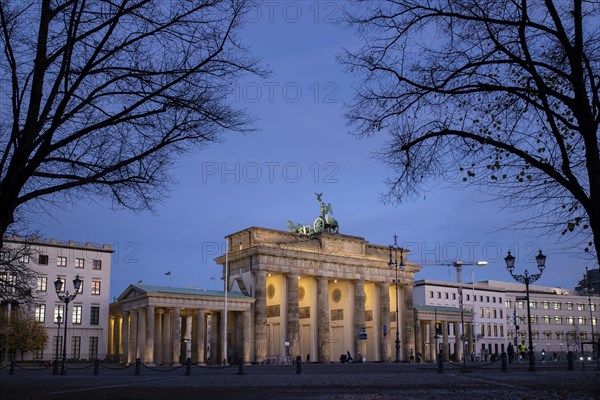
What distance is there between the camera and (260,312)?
7275cm

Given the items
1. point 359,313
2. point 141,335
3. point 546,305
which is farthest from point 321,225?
point 546,305

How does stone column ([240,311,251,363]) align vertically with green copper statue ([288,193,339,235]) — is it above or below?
below

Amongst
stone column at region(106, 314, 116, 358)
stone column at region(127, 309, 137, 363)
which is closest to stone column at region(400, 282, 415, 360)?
stone column at region(127, 309, 137, 363)

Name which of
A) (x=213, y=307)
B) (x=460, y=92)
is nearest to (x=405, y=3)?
(x=460, y=92)

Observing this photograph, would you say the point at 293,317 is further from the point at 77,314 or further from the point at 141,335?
the point at 77,314

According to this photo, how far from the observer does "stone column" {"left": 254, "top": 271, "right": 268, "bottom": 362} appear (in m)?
72.5

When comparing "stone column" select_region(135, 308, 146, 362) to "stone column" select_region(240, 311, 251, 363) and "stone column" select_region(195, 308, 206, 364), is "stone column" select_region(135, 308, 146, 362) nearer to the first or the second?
"stone column" select_region(195, 308, 206, 364)

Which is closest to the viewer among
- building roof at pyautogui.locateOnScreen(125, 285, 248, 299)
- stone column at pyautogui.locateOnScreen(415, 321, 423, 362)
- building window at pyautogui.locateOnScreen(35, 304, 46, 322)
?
building roof at pyautogui.locateOnScreen(125, 285, 248, 299)

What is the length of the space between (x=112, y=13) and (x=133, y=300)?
61.9 meters

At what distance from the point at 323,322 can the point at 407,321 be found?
47.2ft

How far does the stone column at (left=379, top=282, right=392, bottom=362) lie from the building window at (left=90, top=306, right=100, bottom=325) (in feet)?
118

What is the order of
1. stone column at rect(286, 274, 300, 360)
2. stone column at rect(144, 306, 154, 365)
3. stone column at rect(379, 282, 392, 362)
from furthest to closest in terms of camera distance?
stone column at rect(379, 282, 392, 362) → stone column at rect(286, 274, 300, 360) → stone column at rect(144, 306, 154, 365)

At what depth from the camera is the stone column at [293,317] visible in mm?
73562

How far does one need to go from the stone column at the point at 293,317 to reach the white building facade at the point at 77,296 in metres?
24.2
